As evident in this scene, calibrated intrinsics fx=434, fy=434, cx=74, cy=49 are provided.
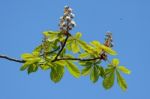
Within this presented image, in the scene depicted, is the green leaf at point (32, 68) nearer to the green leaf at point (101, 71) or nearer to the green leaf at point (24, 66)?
the green leaf at point (24, 66)

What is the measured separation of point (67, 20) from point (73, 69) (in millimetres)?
656

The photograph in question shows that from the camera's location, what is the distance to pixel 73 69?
14.4ft

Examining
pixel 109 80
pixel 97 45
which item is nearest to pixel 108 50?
pixel 97 45

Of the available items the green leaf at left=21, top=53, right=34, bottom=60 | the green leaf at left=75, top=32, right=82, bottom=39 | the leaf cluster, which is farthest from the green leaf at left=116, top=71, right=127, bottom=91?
the green leaf at left=21, top=53, right=34, bottom=60

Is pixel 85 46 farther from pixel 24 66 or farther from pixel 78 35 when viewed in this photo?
pixel 24 66

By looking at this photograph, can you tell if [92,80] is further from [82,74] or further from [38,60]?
[38,60]

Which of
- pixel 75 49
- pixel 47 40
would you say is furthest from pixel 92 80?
pixel 47 40

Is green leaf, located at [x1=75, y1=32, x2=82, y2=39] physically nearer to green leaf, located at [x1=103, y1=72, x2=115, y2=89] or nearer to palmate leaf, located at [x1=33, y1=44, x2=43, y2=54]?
palmate leaf, located at [x1=33, y1=44, x2=43, y2=54]

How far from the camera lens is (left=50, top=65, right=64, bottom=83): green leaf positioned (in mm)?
4332

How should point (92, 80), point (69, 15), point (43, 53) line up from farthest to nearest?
point (92, 80)
point (43, 53)
point (69, 15)

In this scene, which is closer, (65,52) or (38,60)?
(38,60)

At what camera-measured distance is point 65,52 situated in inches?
175

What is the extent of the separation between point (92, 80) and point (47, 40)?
669mm

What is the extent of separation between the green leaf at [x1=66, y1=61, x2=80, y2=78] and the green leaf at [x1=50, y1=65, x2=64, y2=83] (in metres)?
0.08
